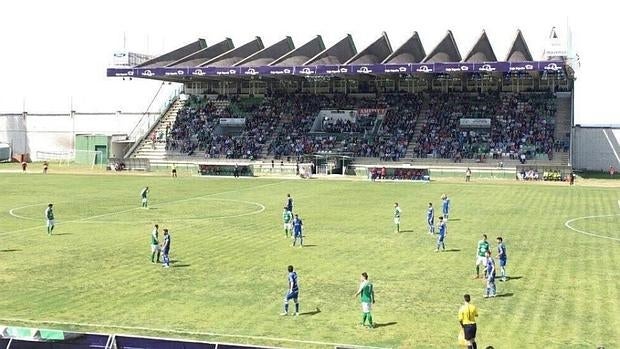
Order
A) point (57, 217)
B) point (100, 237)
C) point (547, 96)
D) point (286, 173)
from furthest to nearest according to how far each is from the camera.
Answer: point (547, 96) < point (286, 173) < point (57, 217) < point (100, 237)

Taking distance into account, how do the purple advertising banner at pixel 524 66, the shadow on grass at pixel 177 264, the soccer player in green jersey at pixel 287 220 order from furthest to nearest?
the purple advertising banner at pixel 524 66
the soccer player in green jersey at pixel 287 220
the shadow on grass at pixel 177 264

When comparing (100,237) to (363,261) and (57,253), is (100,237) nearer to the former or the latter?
(57,253)

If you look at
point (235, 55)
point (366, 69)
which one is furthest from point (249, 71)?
point (366, 69)

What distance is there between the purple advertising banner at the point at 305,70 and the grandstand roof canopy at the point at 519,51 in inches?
826

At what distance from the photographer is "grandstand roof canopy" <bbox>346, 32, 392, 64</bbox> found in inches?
3380

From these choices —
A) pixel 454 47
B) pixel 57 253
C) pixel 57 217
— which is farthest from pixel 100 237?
pixel 454 47

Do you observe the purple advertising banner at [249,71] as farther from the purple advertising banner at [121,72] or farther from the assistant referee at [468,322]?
the assistant referee at [468,322]

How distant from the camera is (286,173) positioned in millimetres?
80875

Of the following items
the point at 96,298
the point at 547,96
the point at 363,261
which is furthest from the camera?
the point at 547,96

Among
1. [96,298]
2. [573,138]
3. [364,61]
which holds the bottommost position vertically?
[96,298]

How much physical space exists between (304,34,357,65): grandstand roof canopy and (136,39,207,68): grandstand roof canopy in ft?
56.1

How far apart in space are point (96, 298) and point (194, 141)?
69.1m

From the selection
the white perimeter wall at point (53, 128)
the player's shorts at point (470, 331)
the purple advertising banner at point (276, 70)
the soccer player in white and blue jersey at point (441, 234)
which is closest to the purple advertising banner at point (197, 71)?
the purple advertising banner at point (276, 70)

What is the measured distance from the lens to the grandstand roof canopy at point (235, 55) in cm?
9038
